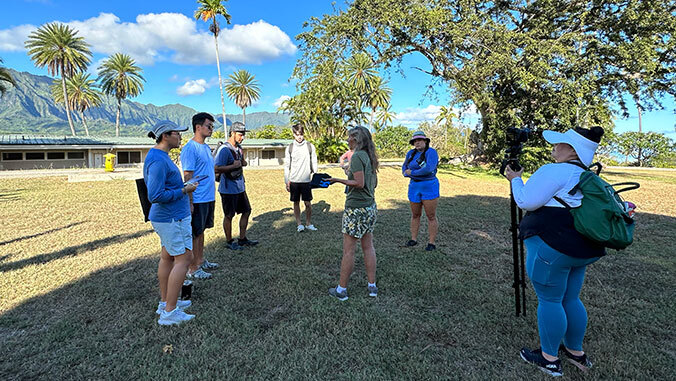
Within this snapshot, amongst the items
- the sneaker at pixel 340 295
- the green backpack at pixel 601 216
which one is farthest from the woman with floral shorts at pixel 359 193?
the green backpack at pixel 601 216

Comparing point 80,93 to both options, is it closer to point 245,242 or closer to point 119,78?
point 119,78

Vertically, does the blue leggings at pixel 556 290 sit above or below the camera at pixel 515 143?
below

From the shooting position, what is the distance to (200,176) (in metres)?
3.77

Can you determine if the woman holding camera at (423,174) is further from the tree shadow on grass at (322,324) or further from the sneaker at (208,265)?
the sneaker at (208,265)

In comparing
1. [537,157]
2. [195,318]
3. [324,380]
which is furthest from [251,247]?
[537,157]

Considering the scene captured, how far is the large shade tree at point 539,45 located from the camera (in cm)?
1533

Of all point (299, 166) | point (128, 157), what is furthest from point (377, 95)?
point (299, 166)

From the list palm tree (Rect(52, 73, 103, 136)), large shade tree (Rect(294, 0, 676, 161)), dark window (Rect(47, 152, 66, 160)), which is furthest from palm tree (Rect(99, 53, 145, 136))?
large shade tree (Rect(294, 0, 676, 161))

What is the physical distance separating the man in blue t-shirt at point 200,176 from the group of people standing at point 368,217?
1 cm

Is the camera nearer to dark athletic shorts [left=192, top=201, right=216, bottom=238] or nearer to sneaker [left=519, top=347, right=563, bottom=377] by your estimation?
sneaker [left=519, top=347, right=563, bottom=377]

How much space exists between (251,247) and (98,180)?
1366cm

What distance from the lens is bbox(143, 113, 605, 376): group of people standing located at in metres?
2.13

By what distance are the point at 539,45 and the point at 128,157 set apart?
106ft

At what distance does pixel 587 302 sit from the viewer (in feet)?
11.7
